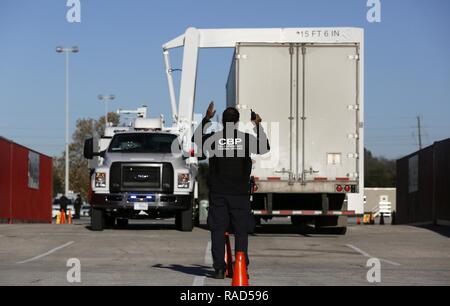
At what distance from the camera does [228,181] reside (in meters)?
10.9

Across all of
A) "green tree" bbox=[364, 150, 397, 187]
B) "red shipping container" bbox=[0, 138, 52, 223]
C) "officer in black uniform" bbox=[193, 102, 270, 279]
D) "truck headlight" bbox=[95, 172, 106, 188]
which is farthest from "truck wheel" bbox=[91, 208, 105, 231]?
"green tree" bbox=[364, 150, 397, 187]

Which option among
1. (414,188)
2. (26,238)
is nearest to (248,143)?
(26,238)

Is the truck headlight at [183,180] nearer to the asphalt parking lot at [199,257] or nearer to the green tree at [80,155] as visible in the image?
the asphalt parking lot at [199,257]

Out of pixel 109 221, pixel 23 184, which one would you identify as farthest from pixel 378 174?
pixel 109 221

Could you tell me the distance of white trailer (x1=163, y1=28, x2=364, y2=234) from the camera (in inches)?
803

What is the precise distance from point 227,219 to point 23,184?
1133 inches

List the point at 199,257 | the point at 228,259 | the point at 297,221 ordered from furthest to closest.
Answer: the point at 297,221 → the point at 199,257 → the point at 228,259

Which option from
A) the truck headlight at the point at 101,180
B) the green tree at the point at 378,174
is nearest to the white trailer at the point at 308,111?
the truck headlight at the point at 101,180

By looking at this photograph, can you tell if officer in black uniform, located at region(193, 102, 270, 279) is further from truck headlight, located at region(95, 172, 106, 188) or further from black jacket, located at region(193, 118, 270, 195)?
truck headlight, located at region(95, 172, 106, 188)

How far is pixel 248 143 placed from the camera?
36.0ft

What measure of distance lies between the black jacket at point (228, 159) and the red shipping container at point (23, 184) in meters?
23.3

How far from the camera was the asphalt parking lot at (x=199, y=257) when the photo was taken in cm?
1155

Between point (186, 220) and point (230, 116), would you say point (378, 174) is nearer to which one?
point (186, 220)

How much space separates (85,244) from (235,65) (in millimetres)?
5706
